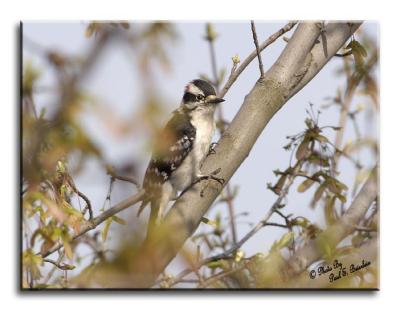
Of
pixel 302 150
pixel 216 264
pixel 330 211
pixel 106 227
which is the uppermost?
pixel 302 150

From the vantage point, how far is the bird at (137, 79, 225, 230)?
9.26 ft

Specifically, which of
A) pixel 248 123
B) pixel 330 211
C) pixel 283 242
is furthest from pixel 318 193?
pixel 248 123

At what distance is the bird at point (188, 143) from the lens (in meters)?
2.82

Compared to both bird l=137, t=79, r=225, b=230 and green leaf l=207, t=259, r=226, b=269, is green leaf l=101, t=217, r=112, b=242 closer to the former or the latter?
bird l=137, t=79, r=225, b=230

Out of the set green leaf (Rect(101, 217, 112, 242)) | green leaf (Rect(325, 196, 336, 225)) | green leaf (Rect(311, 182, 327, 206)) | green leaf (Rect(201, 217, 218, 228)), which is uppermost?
green leaf (Rect(311, 182, 327, 206))

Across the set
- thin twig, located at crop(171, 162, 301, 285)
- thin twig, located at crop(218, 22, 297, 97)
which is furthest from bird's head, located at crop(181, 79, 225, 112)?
thin twig, located at crop(171, 162, 301, 285)

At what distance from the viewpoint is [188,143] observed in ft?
9.80

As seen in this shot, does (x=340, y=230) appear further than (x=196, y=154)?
No

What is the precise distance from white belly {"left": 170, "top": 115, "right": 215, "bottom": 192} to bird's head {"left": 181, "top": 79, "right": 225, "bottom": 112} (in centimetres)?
5

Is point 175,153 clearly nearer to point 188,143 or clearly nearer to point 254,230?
point 188,143

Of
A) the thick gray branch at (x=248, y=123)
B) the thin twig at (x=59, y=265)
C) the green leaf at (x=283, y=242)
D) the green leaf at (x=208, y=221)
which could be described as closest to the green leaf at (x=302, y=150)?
the thick gray branch at (x=248, y=123)

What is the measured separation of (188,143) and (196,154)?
65mm
